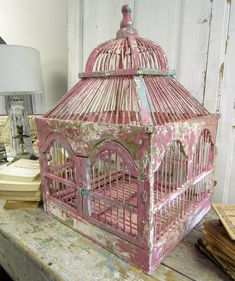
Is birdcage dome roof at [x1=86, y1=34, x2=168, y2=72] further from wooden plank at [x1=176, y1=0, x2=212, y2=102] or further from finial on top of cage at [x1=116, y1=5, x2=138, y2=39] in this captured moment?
wooden plank at [x1=176, y1=0, x2=212, y2=102]

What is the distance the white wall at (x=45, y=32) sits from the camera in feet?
4.84

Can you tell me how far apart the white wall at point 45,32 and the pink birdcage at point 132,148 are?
88 cm

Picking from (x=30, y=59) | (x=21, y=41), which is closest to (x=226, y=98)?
(x=30, y=59)

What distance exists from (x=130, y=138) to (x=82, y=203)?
267 mm

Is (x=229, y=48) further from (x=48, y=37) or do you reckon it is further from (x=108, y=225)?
(x=48, y=37)

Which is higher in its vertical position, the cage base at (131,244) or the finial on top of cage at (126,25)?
the finial on top of cage at (126,25)

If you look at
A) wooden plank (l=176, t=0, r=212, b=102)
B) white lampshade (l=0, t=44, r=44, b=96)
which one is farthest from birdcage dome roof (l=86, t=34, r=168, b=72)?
white lampshade (l=0, t=44, r=44, b=96)

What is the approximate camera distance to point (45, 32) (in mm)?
1522

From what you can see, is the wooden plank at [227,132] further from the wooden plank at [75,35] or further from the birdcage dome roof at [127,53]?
the wooden plank at [75,35]

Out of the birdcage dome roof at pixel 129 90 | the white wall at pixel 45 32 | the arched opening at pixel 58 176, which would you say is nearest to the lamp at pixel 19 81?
the white wall at pixel 45 32

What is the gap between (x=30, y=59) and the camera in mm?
1271

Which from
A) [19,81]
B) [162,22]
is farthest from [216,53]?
[19,81]

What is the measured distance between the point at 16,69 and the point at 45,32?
448mm

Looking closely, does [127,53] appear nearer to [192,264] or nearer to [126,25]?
[126,25]
